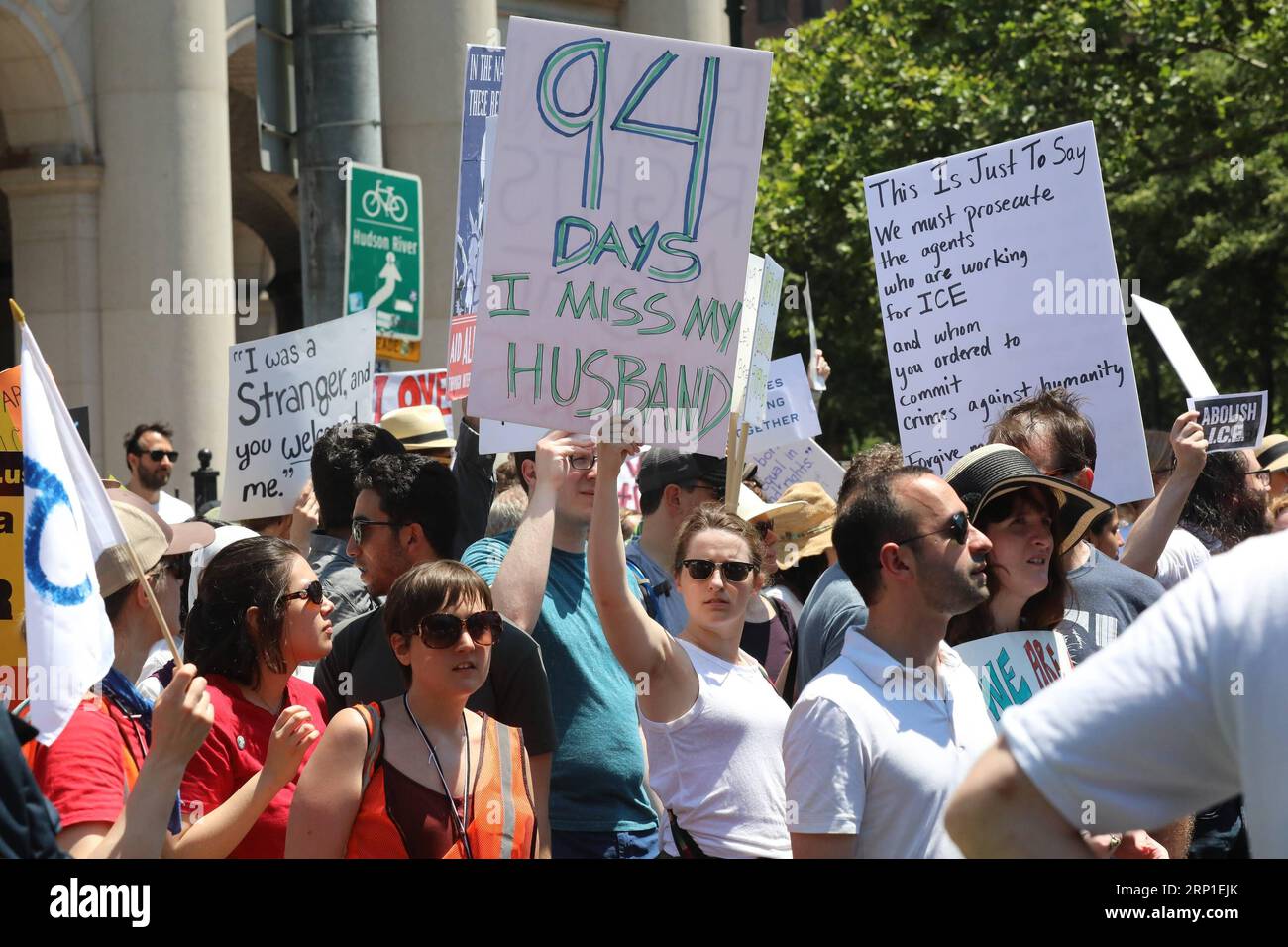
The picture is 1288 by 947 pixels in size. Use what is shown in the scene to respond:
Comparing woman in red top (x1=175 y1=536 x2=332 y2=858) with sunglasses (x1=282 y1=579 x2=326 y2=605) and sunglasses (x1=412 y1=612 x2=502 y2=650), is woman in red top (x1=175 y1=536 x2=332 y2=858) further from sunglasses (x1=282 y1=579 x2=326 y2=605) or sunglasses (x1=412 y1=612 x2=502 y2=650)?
sunglasses (x1=412 y1=612 x2=502 y2=650)

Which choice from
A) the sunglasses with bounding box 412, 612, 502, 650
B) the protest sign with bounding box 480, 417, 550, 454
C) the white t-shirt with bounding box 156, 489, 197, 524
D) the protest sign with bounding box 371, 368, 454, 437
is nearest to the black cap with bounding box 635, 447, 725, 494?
the protest sign with bounding box 480, 417, 550, 454

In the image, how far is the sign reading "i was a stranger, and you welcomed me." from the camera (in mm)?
7949

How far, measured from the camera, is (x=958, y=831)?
2119mm

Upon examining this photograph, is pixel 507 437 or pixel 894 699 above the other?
pixel 507 437

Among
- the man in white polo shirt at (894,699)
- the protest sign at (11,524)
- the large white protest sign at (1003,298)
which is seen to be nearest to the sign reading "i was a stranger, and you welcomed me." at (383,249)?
the large white protest sign at (1003,298)

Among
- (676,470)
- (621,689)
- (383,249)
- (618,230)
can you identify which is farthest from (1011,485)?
(383,249)

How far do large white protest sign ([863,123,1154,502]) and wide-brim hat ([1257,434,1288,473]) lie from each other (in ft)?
8.54

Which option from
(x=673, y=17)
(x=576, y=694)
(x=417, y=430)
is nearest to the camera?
(x=576, y=694)

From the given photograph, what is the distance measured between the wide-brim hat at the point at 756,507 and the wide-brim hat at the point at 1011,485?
205 cm

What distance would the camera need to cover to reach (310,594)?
422 centimetres

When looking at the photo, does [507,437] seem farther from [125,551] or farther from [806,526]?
[125,551]

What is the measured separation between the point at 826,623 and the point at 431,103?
37.4 ft

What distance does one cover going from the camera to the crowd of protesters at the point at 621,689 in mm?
2088
